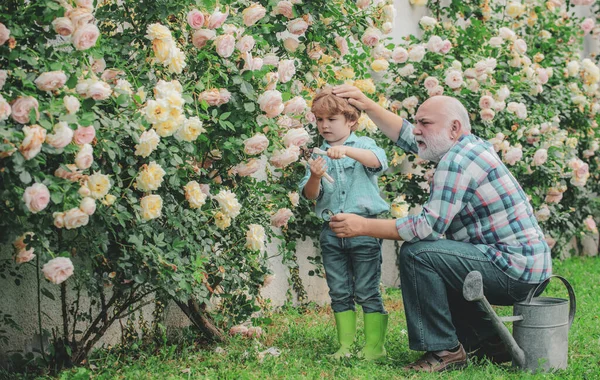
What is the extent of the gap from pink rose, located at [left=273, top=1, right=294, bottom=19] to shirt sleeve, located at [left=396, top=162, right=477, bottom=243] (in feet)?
3.38

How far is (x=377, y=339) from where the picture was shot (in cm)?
352

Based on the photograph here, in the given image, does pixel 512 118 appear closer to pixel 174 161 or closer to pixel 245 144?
pixel 245 144

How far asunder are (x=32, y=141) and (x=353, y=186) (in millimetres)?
1611

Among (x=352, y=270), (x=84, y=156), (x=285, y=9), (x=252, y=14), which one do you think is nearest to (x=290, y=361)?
(x=352, y=270)

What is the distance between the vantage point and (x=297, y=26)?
3646 mm

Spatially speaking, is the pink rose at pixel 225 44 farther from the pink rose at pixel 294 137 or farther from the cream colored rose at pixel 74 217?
the cream colored rose at pixel 74 217

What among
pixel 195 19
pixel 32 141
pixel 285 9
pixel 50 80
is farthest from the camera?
pixel 285 9

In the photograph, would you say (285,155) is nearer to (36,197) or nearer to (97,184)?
(97,184)

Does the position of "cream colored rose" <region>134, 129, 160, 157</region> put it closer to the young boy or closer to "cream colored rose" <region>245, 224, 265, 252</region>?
"cream colored rose" <region>245, 224, 265, 252</region>

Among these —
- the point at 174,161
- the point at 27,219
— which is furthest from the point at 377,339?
the point at 27,219

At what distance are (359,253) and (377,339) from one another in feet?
1.28

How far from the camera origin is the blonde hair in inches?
139

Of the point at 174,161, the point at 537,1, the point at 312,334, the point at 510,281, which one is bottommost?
the point at 312,334

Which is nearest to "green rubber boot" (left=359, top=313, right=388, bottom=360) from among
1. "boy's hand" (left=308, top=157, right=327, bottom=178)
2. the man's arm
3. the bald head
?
the man's arm
